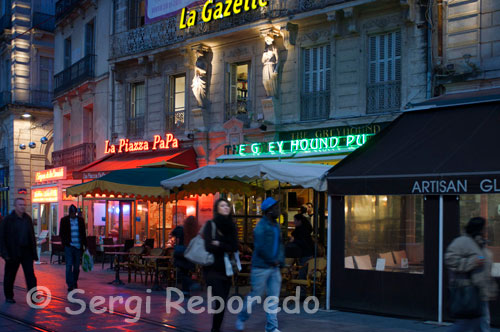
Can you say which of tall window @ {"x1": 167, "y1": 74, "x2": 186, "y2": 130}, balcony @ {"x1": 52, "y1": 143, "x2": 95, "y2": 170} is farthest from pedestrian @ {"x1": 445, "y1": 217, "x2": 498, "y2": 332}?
balcony @ {"x1": 52, "y1": 143, "x2": 95, "y2": 170}

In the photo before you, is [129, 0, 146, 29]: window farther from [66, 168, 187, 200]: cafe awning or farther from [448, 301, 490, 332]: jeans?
[448, 301, 490, 332]: jeans

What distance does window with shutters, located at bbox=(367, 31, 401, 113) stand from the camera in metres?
14.9

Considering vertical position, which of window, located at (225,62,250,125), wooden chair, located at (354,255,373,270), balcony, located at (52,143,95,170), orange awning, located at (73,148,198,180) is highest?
window, located at (225,62,250,125)

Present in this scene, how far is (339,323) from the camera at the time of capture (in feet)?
29.6

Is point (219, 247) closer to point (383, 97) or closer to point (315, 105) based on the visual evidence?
A: point (383, 97)

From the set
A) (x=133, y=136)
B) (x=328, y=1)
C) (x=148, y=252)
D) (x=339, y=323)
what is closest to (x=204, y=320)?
(x=339, y=323)

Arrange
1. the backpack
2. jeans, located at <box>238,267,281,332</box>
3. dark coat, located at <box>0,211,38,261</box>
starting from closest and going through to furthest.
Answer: the backpack
jeans, located at <box>238,267,281,332</box>
dark coat, located at <box>0,211,38,261</box>

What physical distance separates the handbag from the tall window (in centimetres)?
1442

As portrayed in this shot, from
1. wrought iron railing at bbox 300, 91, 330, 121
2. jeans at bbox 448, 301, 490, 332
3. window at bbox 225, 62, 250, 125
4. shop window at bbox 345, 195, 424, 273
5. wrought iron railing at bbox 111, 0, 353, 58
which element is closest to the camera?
jeans at bbox 448, 301, 490, 332

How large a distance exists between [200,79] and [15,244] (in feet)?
30.8

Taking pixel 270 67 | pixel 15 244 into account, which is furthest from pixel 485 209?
pixel 270 67

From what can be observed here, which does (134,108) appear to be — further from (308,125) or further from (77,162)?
(308,125)

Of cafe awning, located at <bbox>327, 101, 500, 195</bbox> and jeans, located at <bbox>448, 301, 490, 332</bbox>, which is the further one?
cafe awning, located at <bbox>327, 101, 500, 195</bbox>

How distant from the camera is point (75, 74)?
25391 mm
